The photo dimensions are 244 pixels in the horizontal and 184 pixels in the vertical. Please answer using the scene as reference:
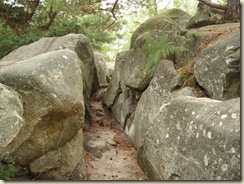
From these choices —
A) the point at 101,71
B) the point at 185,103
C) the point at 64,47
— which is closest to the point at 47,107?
the point at 185,103

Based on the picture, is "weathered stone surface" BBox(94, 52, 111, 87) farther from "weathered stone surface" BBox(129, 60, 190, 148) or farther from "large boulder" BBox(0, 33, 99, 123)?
"weathered stone surface" BBox(129, 60, 190, 148)

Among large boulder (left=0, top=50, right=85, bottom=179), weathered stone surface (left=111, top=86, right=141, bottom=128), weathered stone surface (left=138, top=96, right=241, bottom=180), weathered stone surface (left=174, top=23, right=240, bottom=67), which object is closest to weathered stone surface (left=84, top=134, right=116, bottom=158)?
weathered stone surface (left=111, top=86, right=141, bottom=128)

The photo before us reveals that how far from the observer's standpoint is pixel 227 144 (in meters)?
2.84

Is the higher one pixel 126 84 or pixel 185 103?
pixel 185 103

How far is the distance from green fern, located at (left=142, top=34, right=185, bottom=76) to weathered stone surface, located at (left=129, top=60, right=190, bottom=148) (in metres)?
0.18

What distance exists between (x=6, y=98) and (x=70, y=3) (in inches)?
228

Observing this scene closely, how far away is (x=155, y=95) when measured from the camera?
6.63 metres

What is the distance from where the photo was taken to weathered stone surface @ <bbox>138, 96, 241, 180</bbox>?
2.85 meters

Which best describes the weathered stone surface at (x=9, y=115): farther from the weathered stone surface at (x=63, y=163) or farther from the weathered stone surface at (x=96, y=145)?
the weathered stone surface at (x=96, y=145)

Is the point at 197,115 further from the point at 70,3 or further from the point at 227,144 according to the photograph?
the point at 70,3

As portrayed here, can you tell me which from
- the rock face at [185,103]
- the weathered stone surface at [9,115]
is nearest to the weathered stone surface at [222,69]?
the rock face at [185,103]

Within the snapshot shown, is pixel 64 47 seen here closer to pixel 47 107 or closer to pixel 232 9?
pixel 47 107

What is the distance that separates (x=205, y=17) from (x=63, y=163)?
548 cm

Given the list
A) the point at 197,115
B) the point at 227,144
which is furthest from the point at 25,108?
the point at 227,144
